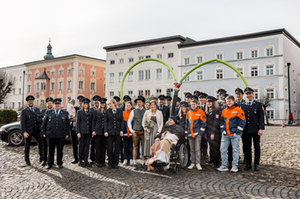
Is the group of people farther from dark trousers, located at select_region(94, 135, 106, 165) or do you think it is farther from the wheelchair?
the wheelchair

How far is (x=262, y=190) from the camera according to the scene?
623 cm

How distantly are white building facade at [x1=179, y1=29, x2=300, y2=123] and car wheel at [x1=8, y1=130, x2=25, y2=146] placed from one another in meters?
35.0

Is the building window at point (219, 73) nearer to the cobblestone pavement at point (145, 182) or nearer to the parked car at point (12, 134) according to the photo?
the parked car at point (12, 134)

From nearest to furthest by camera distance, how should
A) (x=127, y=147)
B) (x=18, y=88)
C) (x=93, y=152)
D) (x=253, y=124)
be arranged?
(x=253, y=124) → (x=127, y=147) → (x=93, y=152) → (x=18, y=88)

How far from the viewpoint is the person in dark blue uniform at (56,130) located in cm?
864

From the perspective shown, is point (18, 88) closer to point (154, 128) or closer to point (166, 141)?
point (154, 128)

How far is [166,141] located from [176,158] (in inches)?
23.8

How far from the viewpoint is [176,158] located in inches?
313

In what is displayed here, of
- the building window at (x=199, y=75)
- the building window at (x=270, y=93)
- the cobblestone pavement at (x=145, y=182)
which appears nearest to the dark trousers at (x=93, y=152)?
the cobblestone pavement at (x=145, y=182)

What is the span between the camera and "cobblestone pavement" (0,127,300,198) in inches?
236

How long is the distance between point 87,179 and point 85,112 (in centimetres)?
241

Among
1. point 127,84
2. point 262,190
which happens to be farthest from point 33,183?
point 127,84

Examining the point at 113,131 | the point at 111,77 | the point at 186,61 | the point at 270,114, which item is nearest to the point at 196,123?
the point at 113,131

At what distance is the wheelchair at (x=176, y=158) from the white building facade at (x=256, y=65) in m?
35.1
